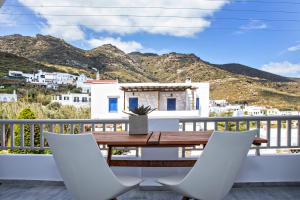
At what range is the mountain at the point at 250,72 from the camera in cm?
1223

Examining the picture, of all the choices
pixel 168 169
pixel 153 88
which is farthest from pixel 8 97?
pixel 168 169

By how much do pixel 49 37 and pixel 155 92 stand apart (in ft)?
16.2

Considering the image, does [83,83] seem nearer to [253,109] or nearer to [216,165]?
A: [253,109]

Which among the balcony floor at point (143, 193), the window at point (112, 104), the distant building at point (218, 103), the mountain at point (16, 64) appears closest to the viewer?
the balcony floor at point (143, 193)

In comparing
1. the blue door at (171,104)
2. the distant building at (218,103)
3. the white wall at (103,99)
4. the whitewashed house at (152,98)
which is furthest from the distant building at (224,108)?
the white wall at (103,99)

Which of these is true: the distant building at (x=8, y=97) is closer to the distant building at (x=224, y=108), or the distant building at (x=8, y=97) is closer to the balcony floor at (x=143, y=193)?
the balcony floor at (x=143, y=193)

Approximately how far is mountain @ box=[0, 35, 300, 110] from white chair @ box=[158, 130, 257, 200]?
821 cm

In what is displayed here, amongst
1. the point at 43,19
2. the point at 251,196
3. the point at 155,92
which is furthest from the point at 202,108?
the point at 251,196

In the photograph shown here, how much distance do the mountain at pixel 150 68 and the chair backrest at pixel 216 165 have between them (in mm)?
8213

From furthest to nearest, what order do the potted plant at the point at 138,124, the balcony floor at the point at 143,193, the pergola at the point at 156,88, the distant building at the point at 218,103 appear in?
the pergola at the point at 156,88
the distant building at the point at 218,103
the balcony floor at the point at 143,193
the potted plant at the point at 138,124

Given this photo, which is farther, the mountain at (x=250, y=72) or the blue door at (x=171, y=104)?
the blue door at (x=171, y=104)

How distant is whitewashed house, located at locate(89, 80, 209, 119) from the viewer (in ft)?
42.0

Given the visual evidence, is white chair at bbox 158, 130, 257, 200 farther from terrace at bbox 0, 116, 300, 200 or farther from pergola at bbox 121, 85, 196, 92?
pergola at bbox 121, 85, 196, 92

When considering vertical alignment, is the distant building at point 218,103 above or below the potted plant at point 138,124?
above
